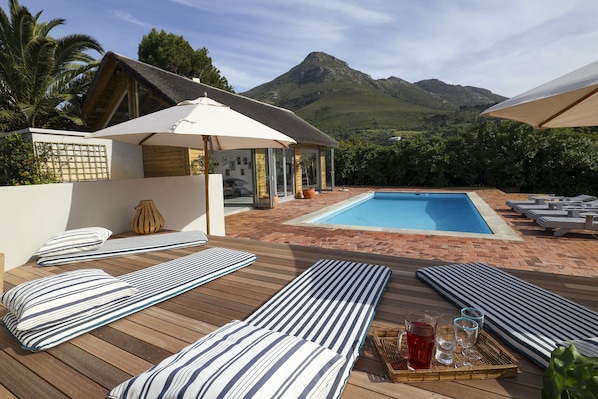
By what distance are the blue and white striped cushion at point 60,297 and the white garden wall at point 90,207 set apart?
2097 millimetres

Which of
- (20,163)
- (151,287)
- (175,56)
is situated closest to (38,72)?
(20,163)

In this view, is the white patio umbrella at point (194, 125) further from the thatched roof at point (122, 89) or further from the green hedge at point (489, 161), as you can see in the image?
the green hedge at point (489, 161)

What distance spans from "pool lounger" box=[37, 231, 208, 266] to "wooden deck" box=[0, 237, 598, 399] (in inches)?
8.3

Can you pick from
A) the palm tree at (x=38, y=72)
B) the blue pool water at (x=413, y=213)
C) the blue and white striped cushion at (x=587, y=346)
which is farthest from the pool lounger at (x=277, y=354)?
the palm tree at (x=38, y=72)

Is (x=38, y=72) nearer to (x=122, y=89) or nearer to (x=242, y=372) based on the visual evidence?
(x=122, y=89)

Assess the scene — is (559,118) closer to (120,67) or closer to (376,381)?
(376,381)

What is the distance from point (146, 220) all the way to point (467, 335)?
4.97 meters

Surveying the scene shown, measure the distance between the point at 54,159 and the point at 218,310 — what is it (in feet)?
18.3

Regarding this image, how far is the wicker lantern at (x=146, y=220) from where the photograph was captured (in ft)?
16.7

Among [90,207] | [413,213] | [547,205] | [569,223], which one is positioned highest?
[90,207]

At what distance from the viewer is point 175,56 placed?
80.8ft

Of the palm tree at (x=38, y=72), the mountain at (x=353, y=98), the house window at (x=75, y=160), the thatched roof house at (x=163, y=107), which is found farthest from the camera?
the mountain at (x=353, y=98)

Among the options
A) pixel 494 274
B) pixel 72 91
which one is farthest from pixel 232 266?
pixel 72 91

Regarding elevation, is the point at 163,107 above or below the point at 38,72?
below
